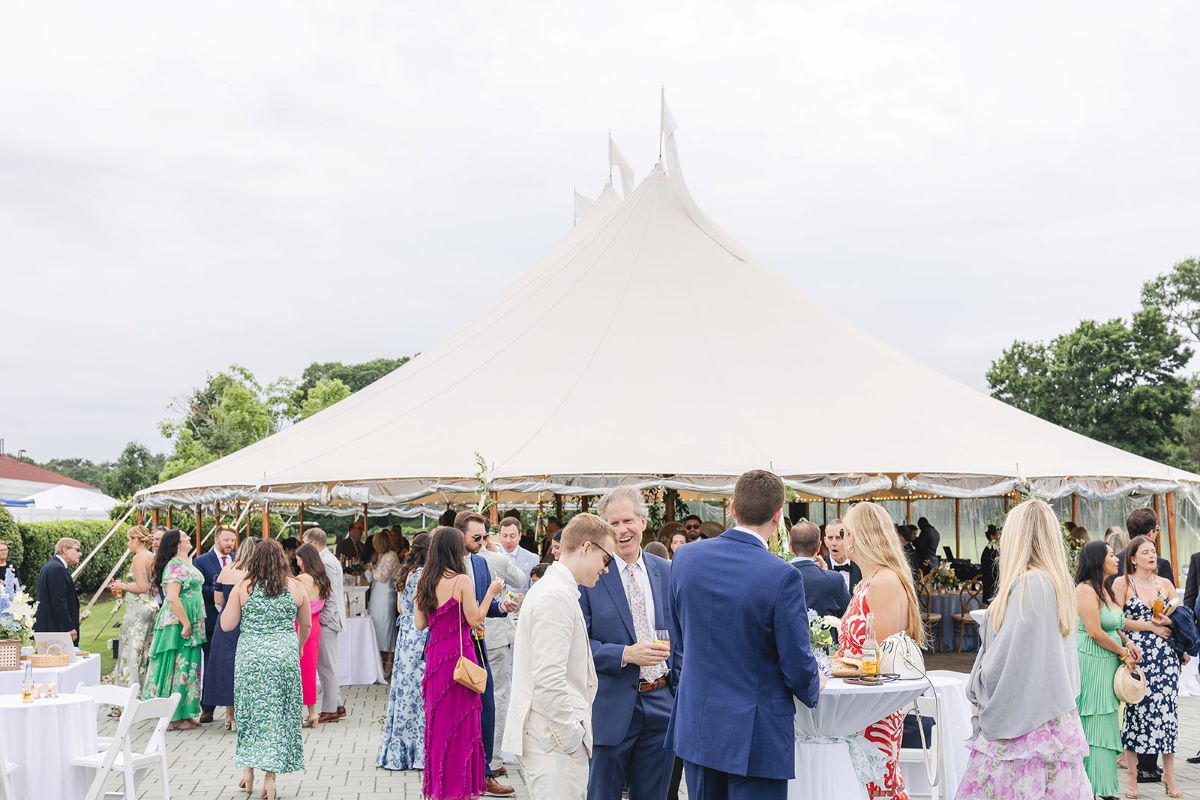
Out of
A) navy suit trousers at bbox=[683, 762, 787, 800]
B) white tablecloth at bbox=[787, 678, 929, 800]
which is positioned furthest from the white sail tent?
navy suit trousers at bbox=[683, 762, 787, 800]

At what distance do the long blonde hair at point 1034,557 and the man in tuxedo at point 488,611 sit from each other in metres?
3.11

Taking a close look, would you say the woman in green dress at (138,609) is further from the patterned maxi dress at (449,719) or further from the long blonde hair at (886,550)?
A: the long blonde hair at (886,550)

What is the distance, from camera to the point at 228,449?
110 ft

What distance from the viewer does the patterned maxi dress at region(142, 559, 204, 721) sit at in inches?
383

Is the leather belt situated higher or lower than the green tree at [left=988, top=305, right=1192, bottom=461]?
lower

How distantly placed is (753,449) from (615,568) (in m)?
7.22

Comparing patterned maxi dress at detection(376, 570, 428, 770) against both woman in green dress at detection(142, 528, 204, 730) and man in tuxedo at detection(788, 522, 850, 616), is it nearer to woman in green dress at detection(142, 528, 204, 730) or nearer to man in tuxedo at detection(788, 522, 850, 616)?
woman in green dress at detection(142, 528, 204, 730)

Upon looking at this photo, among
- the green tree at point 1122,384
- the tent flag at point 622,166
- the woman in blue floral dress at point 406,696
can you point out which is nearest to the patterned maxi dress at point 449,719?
the woman in blue floral dress at point 406,696

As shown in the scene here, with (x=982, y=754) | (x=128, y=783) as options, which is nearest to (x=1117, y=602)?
(x=982, y=754)

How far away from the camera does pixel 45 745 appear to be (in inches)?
235

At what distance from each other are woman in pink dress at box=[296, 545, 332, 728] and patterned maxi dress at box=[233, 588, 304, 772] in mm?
2108

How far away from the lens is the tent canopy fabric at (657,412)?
11977mm

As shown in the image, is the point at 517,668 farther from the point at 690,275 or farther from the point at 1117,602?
the point at 690,275

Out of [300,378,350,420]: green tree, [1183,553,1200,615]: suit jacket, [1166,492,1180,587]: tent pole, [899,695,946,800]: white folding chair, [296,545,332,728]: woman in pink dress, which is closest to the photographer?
[899,695,946,800]: white folding chair
